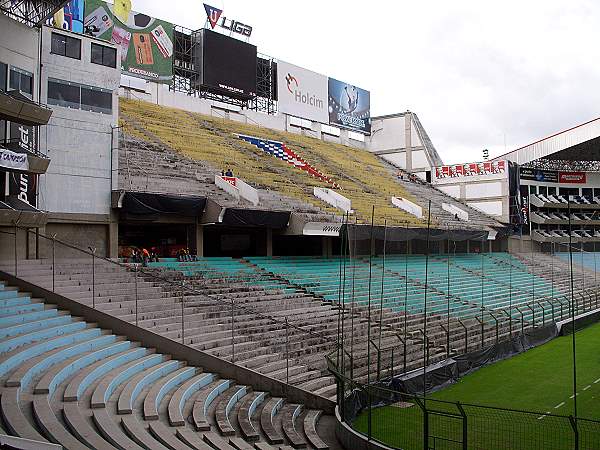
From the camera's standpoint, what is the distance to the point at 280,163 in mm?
34938

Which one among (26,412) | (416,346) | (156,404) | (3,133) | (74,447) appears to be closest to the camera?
(74,447)

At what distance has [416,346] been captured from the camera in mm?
18078

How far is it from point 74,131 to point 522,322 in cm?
1599

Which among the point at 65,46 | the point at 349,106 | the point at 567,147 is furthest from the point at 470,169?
the point at 65,46

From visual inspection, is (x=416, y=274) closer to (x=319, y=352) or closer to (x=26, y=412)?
(x=319, y=352)

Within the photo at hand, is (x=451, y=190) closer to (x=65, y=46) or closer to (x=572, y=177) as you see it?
(x=572, y=177)

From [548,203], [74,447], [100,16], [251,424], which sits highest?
[100,16]

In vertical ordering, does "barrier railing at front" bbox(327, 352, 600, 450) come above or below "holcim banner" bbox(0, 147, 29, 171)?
below

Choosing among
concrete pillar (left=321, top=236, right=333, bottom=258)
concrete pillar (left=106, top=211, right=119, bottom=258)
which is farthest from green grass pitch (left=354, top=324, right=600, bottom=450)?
concrete pillar (left=106, top=211, right=119, bottom=258)

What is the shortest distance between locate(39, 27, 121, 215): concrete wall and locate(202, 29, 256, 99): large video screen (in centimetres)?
1689

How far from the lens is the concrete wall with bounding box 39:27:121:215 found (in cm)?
1895

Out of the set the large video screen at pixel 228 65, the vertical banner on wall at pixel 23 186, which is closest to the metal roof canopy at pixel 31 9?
the vertical banner on wall at pixel 23 186

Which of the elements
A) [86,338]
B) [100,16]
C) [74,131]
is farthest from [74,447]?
[100,16]

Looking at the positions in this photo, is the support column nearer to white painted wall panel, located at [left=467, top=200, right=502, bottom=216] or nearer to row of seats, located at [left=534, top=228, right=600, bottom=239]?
white painted wall panel, located at [left=467, top=200, right=502, bottom=216]
